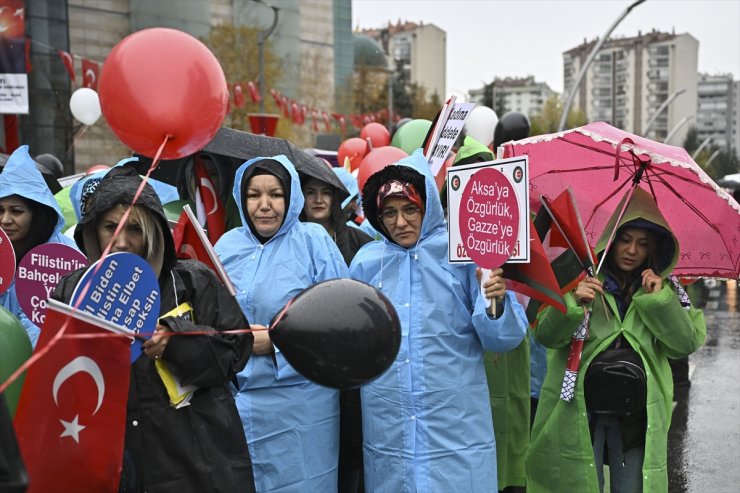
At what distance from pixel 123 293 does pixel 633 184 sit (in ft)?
9.57

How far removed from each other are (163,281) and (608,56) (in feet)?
506

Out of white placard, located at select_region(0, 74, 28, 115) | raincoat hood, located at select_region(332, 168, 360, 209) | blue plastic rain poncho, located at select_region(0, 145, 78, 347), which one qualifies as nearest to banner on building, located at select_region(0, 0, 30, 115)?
white placard, located at select_region(0, 74, 28, 115)

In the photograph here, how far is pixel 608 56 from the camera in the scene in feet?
488

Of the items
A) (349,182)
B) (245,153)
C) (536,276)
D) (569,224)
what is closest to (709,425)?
(349,182)

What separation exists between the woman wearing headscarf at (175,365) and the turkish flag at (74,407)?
331 mm

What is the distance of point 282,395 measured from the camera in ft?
12.8

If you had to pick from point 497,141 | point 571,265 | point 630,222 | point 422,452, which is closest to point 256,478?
point 422,452

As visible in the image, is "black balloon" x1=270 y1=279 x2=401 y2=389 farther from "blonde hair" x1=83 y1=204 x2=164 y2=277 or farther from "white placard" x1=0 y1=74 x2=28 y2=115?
"white placard" x1=0 y1=74 x2=28 y2=115

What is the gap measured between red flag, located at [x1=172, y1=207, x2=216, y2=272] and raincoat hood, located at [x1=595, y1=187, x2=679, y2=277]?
6.35 ft

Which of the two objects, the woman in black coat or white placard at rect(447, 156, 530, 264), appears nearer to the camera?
white placard at rect(447, 156, 530, 264)

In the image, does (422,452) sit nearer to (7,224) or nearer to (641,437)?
(641,437)

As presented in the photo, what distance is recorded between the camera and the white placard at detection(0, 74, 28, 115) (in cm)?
1650

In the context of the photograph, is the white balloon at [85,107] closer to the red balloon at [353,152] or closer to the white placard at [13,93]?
the white placard at [13,93]

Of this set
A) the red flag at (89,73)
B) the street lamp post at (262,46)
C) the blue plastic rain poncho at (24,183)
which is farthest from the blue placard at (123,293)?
the street lamp post at (262,46)
